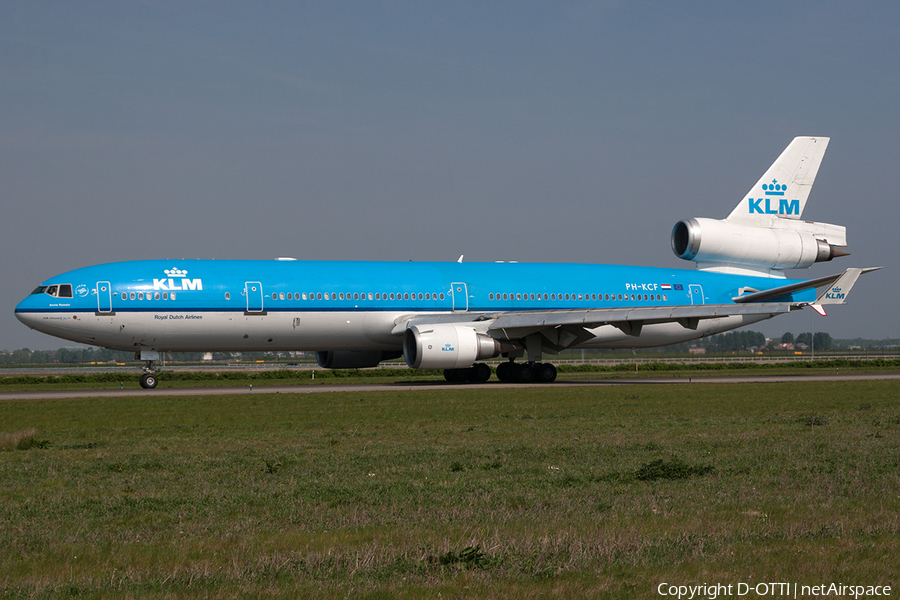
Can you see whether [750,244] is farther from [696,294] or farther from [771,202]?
[696,294]

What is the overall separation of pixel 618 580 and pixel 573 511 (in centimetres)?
240

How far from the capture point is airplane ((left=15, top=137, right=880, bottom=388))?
30.7 m

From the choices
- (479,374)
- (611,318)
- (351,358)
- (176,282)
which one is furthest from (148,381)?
(611,318)

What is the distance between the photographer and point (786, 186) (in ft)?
135

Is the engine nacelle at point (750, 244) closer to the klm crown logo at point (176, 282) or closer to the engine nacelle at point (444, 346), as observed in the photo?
the engine nacelle at point (444, 346)

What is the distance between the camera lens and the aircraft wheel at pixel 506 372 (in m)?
35.0

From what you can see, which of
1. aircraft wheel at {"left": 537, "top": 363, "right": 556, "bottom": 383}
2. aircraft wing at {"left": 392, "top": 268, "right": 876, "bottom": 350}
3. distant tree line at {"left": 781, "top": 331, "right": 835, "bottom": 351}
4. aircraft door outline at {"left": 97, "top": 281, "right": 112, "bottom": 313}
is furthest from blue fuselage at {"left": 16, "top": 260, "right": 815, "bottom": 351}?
distant tree line at {"left": 781, "top": 331, "right": 835, "bottom": 351}

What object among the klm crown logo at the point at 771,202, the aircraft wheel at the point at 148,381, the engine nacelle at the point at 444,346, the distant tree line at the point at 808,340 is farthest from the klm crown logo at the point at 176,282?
the distant tree line at the point at 808,340

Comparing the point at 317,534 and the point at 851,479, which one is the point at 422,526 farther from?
the point at 851,479

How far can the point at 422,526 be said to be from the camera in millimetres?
8055

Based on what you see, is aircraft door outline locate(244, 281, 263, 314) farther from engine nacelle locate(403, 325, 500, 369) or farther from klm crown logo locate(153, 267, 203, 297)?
engine nacelle locate(403, 325, 500, 369)

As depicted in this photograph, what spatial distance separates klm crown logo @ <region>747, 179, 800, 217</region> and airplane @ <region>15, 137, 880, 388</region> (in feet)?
0.21

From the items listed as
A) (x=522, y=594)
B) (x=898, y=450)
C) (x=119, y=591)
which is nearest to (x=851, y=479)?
(x=898, y=450)

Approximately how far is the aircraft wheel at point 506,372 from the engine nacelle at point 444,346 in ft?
8.75
